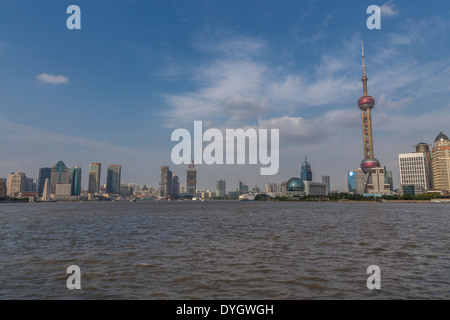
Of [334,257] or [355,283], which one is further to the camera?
[334,257]

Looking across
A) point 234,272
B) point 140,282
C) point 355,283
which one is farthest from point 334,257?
point 140,282

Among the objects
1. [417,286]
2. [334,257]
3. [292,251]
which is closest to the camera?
[417,286]
